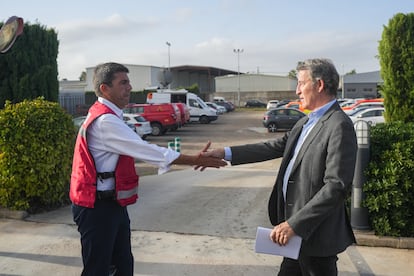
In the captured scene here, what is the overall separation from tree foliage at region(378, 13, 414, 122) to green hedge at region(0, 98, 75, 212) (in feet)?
17.4

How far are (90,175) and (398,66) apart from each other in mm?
6027

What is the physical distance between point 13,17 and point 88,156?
2.82 meters

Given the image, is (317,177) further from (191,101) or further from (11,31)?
(191,101)

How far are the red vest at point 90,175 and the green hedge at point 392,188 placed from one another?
3242 millimetres

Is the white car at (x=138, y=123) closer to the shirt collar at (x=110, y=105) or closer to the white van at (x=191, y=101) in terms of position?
the white van at (x=191, y=101)

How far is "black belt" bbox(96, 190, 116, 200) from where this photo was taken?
3033 millimetres

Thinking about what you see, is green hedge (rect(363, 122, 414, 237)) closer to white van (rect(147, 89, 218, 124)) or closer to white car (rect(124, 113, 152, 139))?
white car (rect(124, 113, 152, 139))

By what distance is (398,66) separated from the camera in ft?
24.3

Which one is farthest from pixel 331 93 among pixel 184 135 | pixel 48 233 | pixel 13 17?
pixel 184 135

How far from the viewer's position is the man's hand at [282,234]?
2.56 m

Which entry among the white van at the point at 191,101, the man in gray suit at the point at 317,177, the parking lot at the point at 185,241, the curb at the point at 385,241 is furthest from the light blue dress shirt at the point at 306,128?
the white van at the point at 191,101

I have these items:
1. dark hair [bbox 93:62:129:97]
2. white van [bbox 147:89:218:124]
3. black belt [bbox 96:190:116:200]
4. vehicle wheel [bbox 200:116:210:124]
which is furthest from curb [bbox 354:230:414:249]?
vehicle wheel [bbox 200:116:210:124]

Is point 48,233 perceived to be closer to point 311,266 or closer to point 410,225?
point 311,266

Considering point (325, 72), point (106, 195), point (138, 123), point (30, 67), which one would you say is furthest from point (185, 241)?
point (138, 123)
